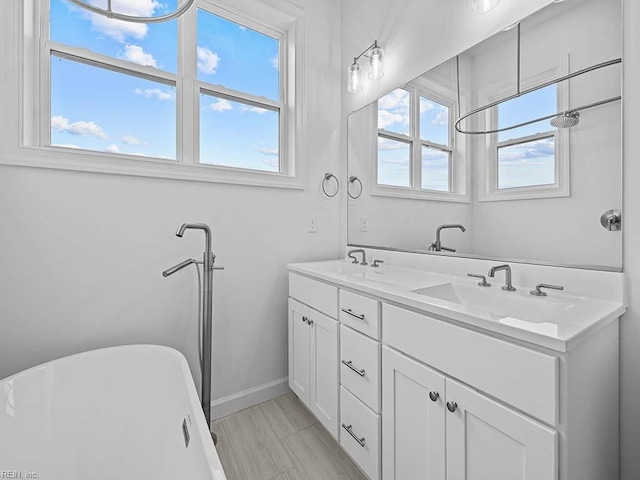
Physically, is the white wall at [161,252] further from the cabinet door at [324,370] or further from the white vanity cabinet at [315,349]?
the cabinet door at [324,370]

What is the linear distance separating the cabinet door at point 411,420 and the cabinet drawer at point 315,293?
384 millimetres

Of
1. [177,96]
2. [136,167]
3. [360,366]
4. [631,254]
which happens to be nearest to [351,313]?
[360,366]

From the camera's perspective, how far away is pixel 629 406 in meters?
0.98

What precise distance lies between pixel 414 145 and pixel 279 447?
1.79 m

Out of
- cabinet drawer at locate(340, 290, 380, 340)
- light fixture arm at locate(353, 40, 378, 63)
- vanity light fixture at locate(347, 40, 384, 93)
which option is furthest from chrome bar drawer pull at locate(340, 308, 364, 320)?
light fixture arm at locate(353, 40, 378, 63)

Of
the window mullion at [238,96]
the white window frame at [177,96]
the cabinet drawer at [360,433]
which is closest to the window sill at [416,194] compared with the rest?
the white window frame at [177,96]

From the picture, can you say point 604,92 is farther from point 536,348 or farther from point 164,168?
point 164,168

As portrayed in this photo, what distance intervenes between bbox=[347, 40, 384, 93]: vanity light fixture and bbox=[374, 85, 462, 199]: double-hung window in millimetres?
160

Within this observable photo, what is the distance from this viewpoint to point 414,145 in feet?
5.79

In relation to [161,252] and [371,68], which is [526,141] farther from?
[161,252]

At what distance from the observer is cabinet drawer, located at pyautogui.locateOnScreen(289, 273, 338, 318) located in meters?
1.51

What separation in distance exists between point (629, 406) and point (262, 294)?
1.70 meters

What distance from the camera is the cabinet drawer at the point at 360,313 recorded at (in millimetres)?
1234

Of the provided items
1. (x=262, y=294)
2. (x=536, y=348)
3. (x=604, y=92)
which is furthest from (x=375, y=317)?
(x=604, y=92)
